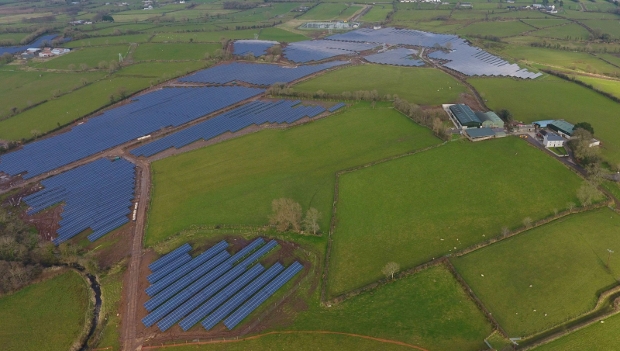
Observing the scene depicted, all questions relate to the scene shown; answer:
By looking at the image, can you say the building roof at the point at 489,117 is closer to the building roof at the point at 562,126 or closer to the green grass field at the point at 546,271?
the building roof at the point at 562,126

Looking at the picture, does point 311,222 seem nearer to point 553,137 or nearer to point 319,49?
point 553,137

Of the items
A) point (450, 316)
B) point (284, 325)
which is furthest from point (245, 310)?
point (450, 316)

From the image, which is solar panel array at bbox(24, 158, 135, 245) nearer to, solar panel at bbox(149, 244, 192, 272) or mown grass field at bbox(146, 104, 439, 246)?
mown grass field at bbox(146, 104, 439, 246)

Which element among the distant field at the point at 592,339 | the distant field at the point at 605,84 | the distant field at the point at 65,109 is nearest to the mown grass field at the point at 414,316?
the distant field at the point at 592,339

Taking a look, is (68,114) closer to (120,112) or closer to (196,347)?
(120,112)

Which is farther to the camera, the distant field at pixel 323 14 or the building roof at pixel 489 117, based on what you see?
the distant field at pixel 323 14

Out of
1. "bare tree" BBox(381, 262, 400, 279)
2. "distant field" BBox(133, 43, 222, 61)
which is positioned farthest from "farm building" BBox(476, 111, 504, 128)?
"distant field" BBox(133, 43, 222, 61)
